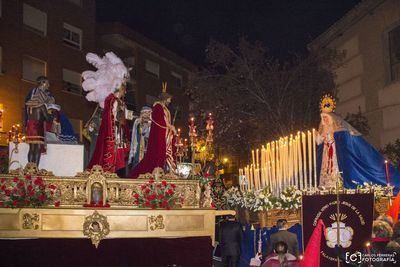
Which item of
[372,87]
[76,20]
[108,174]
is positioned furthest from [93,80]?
[76,20]

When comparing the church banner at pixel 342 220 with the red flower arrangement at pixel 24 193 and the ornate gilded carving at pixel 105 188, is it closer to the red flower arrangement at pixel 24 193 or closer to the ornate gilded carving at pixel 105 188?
the ornate gilded carving at pixel 105 188

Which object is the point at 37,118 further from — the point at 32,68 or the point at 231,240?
the point at 32,68

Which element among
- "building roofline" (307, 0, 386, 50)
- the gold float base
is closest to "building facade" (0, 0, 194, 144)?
"building roofline" (307, 0, 386, 50)

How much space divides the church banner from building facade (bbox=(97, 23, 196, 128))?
2111 cm

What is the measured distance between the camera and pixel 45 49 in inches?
998

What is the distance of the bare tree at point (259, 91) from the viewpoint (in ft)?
71.8

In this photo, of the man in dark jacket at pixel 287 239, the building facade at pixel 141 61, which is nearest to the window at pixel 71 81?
the building facade at pixel 141 61

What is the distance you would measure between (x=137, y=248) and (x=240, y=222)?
3.66 metres

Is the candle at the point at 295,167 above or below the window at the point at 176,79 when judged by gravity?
below

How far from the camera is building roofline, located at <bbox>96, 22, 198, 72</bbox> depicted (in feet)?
101

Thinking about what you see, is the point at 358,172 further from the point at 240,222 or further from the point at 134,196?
the point at 134,196

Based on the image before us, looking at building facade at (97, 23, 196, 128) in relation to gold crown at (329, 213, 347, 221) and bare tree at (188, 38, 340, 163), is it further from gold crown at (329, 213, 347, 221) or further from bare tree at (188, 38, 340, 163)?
gold crown at (329, 213, 347, 221)

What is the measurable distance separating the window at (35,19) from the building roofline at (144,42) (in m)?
5.61

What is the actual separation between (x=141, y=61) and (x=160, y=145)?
23.0 m
